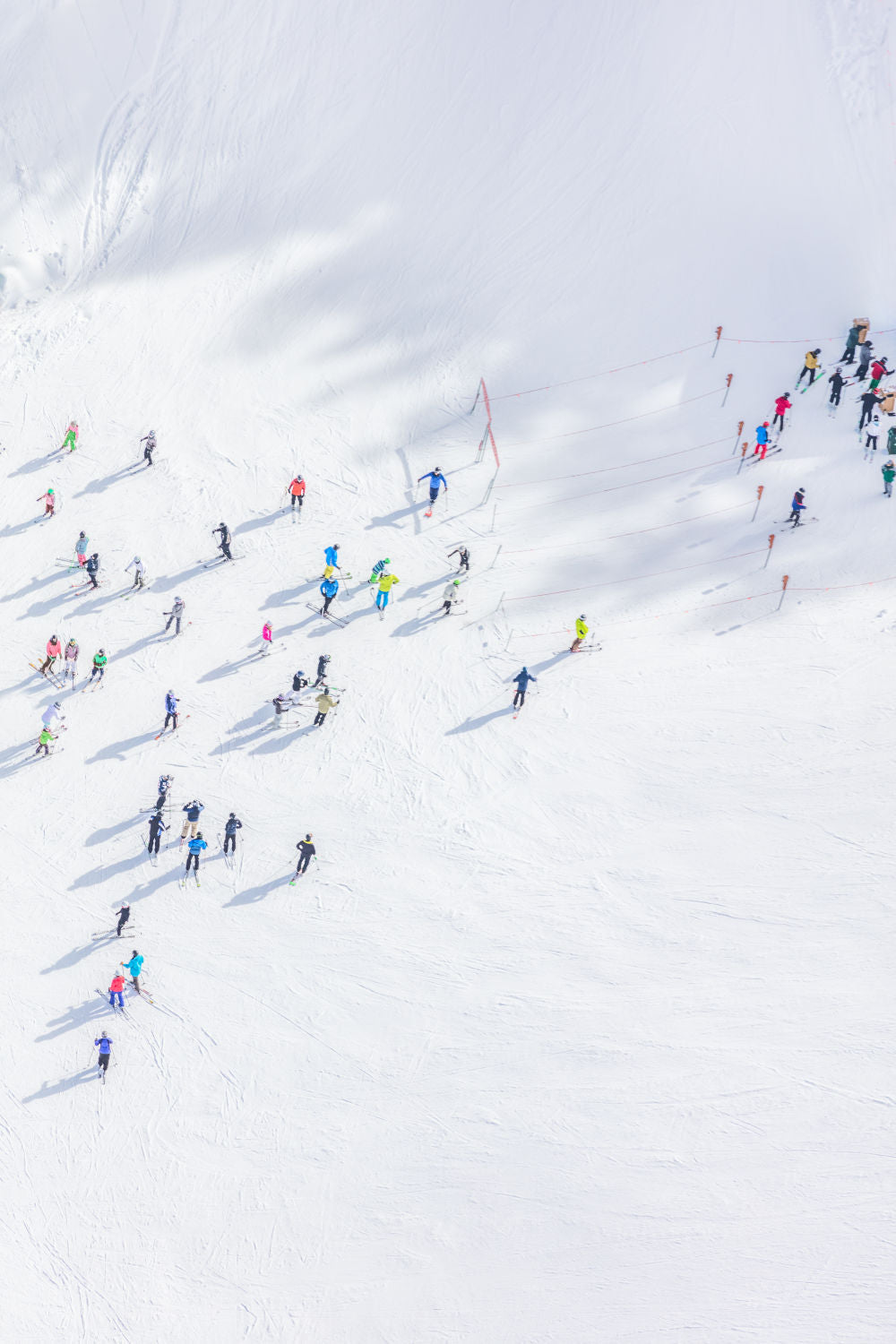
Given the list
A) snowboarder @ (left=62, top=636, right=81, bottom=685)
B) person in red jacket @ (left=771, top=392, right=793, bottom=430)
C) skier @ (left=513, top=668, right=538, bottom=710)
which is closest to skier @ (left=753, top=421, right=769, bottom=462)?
person in red jacket @ (left=771, top=392, right=793, bottom=430)

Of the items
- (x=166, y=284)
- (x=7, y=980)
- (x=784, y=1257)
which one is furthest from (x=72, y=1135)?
(x=166, y=284)

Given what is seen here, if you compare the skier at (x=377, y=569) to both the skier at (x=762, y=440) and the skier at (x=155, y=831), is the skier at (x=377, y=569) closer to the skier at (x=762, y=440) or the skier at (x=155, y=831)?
the skier at (x=155, y=831)

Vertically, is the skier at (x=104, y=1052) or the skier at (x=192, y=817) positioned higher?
the skier at (x=192, y=817)

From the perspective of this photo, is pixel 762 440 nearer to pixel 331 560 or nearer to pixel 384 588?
pixel 384 588

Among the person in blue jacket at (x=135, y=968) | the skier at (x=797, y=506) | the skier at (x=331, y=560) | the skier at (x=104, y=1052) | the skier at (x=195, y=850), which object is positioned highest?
the skier at (x=797, y=506)

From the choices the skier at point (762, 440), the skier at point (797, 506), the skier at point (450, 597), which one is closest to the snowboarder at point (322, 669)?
the skier at point (450, 597)

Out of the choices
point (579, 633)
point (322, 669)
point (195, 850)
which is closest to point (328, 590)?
point (322, 669)

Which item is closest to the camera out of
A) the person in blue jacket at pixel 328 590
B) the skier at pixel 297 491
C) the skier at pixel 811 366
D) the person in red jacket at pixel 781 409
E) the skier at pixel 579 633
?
the skier at pixel 579 633
